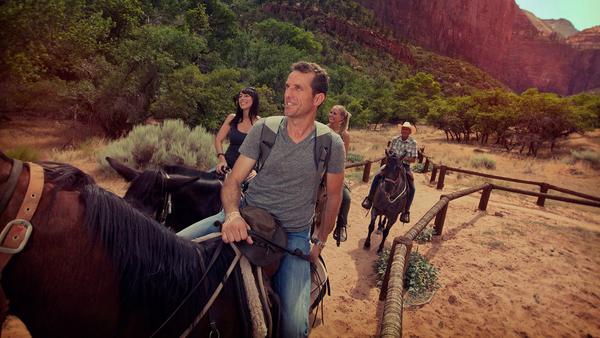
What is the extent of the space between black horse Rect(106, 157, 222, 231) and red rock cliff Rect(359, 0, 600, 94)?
9862cm

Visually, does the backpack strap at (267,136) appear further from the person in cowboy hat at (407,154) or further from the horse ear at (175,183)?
the person in cowboy hat at (407,154)

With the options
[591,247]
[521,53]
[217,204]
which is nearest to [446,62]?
[521,53]

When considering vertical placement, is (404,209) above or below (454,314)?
above

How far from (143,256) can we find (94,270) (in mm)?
168

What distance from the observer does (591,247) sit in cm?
693

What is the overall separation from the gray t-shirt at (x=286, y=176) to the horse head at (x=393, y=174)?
3.93m

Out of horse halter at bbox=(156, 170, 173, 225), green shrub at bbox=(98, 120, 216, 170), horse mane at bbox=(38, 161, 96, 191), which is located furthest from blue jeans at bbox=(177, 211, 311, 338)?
green shrub at bbox=(98, 120, 216, 170)

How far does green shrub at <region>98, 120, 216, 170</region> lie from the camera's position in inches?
310

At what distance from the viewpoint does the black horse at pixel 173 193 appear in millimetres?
2441

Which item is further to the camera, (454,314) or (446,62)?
(446,62)

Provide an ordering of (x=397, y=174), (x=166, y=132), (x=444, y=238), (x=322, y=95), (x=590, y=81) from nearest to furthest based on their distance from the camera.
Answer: (x=322, y=95) → (x=397, y=174) → (x=444, y=238) → (x=166, y=132) → (x=590, y=81)

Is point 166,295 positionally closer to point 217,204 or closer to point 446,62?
point 217,204

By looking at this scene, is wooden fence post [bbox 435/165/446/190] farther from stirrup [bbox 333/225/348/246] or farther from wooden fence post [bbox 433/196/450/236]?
stirrup [bbox 333/225/348/246]

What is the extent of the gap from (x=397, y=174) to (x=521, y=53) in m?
123
